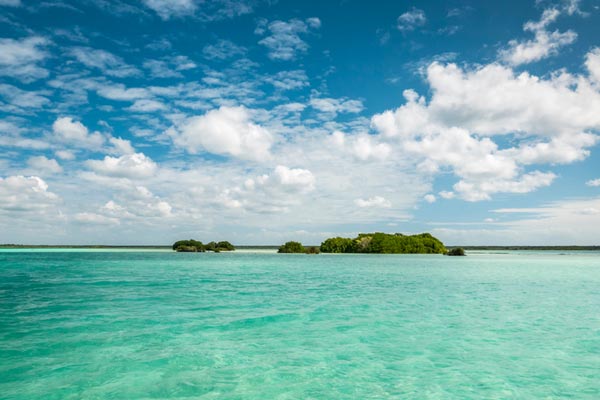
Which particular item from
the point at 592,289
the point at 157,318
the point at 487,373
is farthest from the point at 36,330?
the point at 592,289

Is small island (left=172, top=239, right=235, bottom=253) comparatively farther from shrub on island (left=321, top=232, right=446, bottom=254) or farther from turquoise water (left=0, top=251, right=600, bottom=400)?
turquoise water (left=0, top=251, right=600, bottom=400)

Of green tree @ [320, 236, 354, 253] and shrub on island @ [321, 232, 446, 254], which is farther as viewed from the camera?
green tree @ [320, 236, 354, 253]

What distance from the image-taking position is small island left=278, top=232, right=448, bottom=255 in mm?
128000

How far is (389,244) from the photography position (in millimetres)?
127312

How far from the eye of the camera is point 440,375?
10734 mm

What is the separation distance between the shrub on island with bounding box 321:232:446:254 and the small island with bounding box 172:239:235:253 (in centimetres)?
4117

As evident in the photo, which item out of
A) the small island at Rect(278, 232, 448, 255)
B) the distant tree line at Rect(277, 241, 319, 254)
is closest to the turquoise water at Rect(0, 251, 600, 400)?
the small island at Rect(278, 232, 448, 255)

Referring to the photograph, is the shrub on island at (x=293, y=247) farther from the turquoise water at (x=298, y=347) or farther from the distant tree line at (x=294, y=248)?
the turquoise water at (x=298, y=347)

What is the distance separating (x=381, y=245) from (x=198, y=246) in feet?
207

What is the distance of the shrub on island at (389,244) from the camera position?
12812cm

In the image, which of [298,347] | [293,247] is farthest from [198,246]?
[298,347]

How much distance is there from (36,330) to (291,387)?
11.1 meters

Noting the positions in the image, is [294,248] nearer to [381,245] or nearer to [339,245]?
[339,245]

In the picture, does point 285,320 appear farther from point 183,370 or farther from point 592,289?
point 592,289
